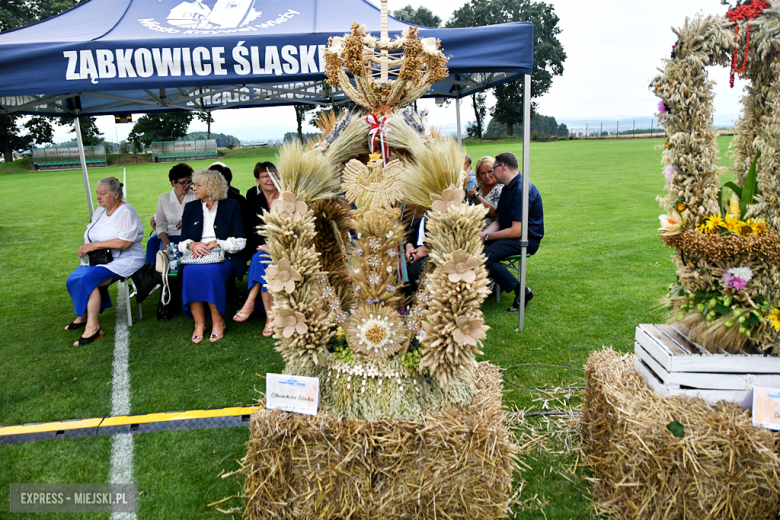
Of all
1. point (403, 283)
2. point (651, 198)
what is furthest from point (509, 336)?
point (651, 198)

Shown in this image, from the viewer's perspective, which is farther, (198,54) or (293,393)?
(198,54)

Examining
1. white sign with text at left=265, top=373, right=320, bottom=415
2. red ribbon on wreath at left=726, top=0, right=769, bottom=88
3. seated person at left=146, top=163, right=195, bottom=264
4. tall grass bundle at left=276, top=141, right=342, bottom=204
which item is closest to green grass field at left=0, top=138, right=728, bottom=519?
white sign with text at left=265, top=373, right=320, bottom=415

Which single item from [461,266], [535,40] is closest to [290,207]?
[461,266]

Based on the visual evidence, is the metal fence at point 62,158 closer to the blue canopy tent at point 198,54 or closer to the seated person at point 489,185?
the blue canopy tent at point 198,54

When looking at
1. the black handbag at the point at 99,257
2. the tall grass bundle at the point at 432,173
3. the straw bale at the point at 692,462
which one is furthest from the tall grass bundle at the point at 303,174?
the black handbag at the point at 99,257

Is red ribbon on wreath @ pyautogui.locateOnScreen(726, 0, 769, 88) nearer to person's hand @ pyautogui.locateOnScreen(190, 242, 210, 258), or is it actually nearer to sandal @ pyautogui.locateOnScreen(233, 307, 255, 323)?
person's hand @ pyautogui.locateOnScreen(190, 242, 210, 258)

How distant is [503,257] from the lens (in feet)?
16.7

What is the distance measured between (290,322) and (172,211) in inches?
156

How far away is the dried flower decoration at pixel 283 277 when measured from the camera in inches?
87.9

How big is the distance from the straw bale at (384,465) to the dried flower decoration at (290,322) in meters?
0.40

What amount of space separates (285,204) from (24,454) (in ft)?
7.76

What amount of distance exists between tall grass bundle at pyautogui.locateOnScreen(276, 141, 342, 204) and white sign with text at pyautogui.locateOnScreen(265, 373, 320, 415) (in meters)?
0.86

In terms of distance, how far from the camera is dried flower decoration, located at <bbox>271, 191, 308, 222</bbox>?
229cm

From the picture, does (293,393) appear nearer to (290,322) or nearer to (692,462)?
(290,322)
